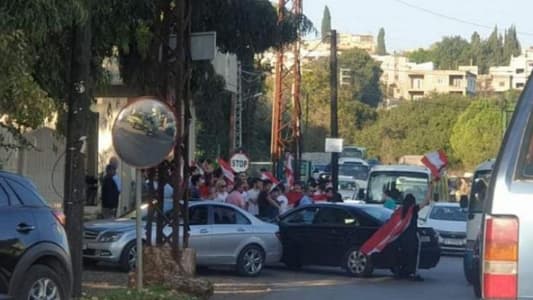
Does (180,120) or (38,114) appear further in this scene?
(180,120)

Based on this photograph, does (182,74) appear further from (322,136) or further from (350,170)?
(322,136)

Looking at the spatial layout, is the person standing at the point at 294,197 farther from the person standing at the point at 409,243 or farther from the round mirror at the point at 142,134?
the round mirror at the point at 142,134

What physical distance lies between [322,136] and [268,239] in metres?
60.8

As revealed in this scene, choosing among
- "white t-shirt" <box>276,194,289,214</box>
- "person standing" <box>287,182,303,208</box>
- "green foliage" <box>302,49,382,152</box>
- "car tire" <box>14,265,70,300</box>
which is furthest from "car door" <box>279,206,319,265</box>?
"green foliage" <box>302,49,382,152</box>

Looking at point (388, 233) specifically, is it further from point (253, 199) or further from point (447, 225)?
point (447, 225)

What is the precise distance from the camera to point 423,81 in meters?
145

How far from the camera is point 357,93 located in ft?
351

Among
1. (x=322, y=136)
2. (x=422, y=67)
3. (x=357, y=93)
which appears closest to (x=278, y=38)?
(x=322, y=136)

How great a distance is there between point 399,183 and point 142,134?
23.8 metres

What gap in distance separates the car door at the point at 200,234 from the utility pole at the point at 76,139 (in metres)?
6.52

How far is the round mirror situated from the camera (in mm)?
12117

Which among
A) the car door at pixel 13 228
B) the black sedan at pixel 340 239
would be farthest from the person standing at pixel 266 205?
the car door at pixel 13 228

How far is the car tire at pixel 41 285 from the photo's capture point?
1048 cm

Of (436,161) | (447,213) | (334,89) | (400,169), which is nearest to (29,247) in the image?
(447,213)
